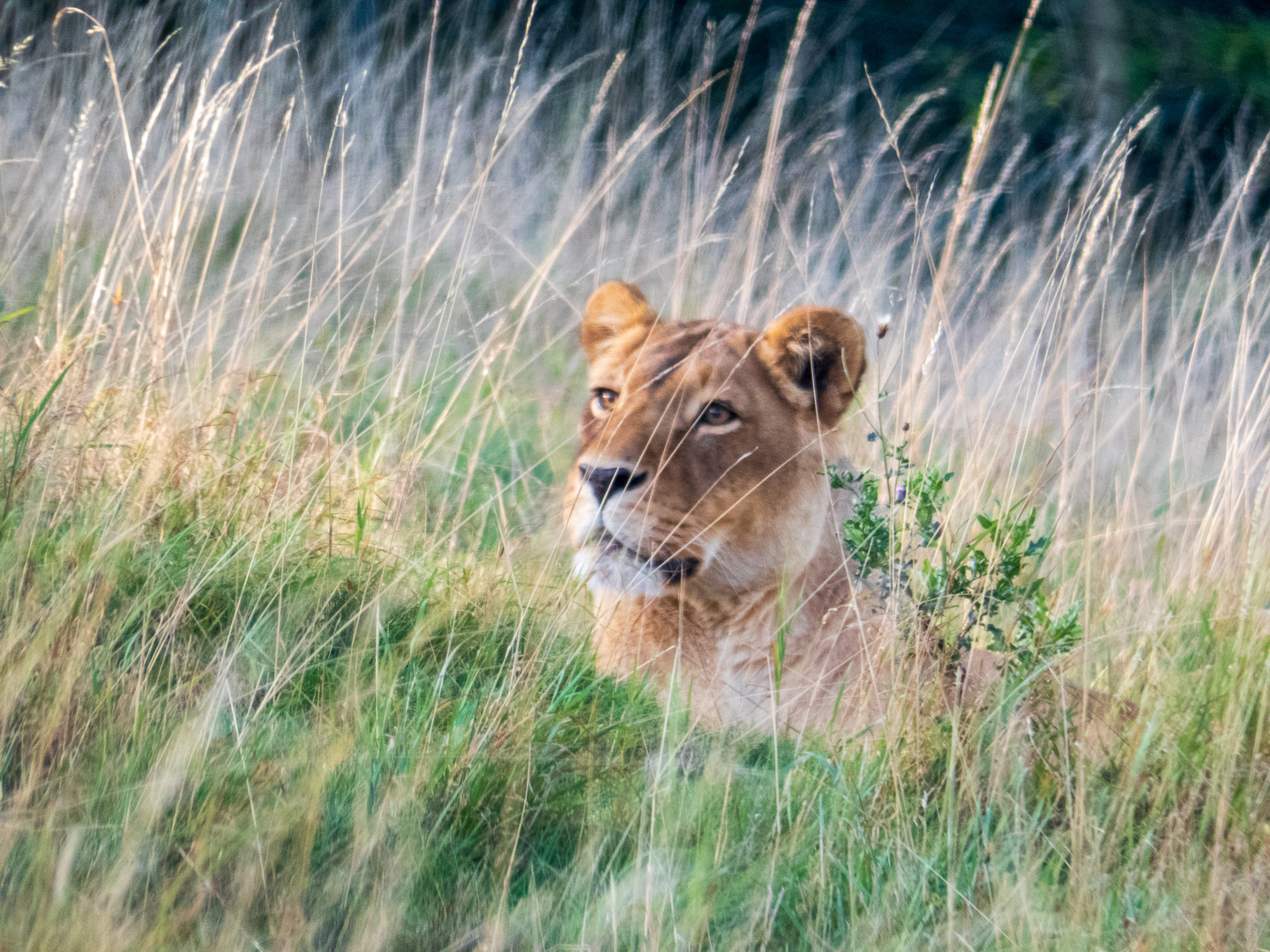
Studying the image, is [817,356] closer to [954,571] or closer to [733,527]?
[733,527]

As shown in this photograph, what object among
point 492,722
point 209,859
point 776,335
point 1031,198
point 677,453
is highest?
point 1031,198

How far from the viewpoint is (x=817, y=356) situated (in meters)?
3.09

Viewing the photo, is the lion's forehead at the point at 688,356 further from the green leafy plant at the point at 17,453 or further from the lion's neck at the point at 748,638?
the green leafy plant at the point at 17,453

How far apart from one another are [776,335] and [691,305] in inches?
89.6

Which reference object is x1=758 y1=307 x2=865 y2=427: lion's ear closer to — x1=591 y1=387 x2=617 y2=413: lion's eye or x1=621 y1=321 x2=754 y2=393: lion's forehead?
x1=621 y1=321 x2=754 y2=393: lion's forehead

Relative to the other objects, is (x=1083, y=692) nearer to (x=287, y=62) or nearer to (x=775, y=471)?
(x=775, y=471)

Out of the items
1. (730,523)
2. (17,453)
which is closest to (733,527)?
(730,523)

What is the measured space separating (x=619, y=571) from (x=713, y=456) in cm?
40

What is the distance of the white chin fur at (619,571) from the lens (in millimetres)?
2812

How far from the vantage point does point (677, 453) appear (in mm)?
2910

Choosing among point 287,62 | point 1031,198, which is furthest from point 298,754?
point 1031,198

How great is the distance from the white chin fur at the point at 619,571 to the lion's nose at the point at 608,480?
0.53 feet

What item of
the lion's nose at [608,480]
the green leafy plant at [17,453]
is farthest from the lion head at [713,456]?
the green leafy plant at [17,453]

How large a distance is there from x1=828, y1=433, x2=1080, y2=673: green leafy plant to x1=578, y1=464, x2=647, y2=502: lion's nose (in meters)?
0.49
